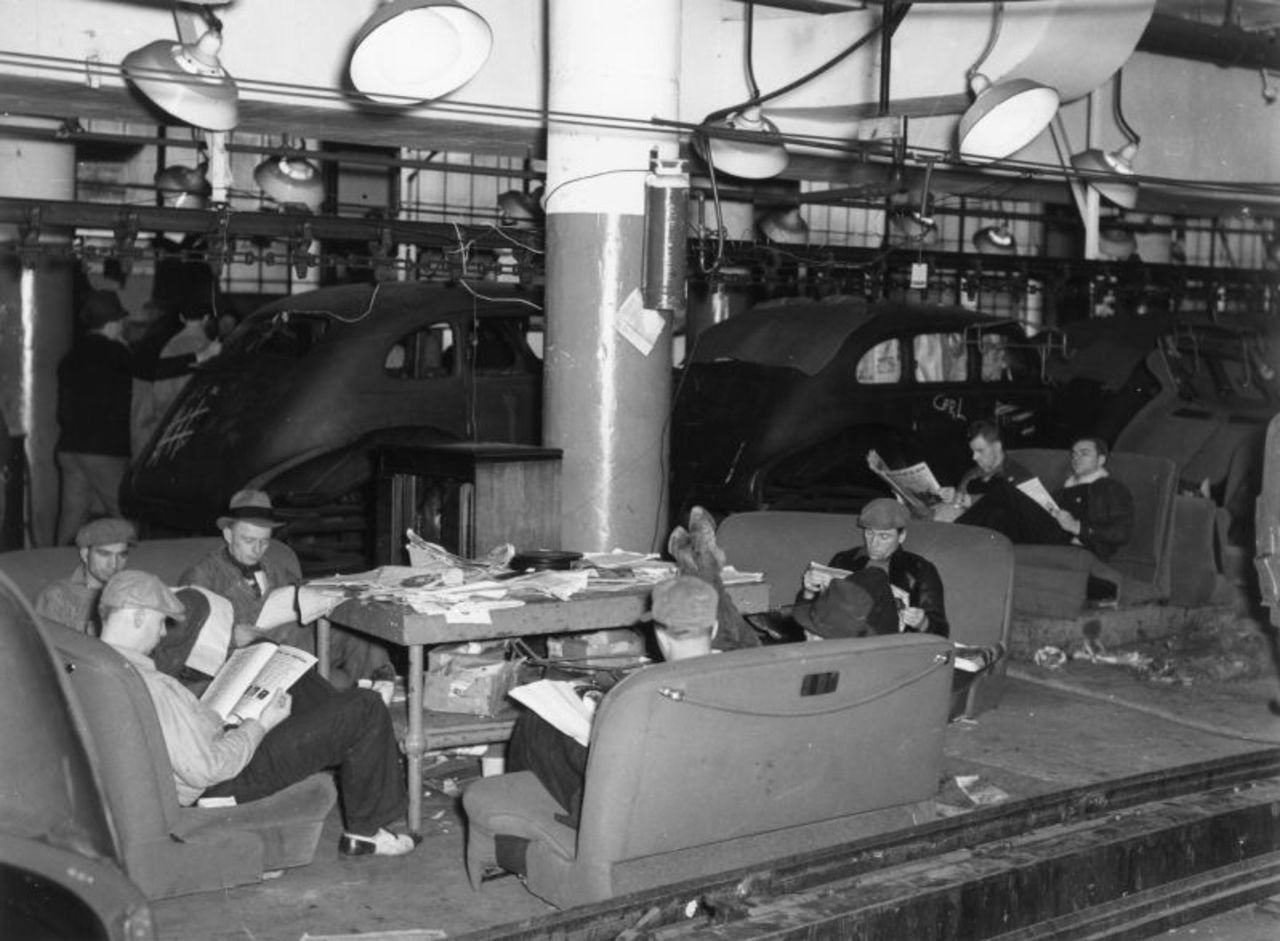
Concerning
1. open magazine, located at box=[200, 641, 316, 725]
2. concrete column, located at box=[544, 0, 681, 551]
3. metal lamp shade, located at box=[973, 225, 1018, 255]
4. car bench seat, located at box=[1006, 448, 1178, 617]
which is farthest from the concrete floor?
metal lamp shade, located at box=[973, 225, 1018, 255]

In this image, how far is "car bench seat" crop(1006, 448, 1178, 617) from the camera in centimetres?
1045

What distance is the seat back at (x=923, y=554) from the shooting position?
351 inches

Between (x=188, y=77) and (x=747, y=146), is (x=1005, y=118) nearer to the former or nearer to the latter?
(x=747, y=146)

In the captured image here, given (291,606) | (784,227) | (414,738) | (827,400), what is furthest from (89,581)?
(784,227)

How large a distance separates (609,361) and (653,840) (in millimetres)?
4166

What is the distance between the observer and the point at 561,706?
594 centimetres

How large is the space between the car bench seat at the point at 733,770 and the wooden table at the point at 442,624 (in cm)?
62

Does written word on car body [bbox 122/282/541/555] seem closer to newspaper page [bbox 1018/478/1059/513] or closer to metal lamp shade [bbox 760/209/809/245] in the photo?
metal lamp shade [bbox 760/209/809/245]

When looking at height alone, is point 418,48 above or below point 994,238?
above

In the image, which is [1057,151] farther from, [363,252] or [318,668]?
[318,668]

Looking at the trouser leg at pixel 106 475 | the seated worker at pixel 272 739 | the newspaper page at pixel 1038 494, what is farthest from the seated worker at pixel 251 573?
the trouser leg at pixel 106 475

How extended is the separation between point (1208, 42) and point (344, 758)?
9.08 metres

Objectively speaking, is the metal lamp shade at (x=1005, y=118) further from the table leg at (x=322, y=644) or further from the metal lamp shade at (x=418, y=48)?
the table leg at (x=322, y=644)

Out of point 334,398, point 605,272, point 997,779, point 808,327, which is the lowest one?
point 997,779
